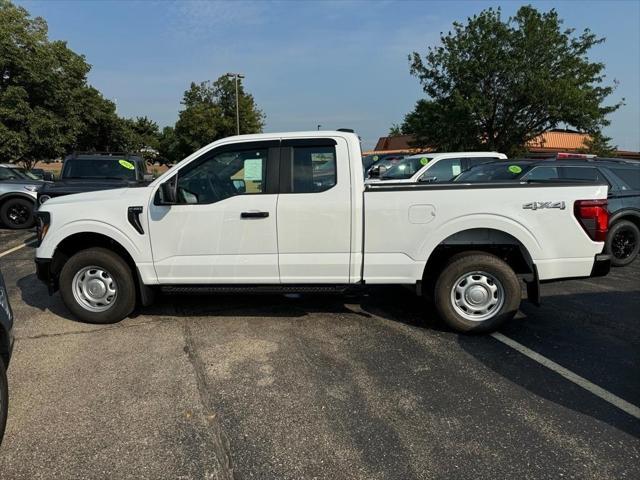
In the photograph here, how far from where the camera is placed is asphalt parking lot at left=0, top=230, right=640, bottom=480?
2807 millimetres

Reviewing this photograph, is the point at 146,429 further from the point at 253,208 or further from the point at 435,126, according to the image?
the point at 435,126

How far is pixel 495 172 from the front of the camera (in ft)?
30.5

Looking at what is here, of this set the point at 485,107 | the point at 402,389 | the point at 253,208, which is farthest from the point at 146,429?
the point at 485,107

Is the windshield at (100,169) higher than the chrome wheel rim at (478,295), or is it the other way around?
the windshield at (100,169)

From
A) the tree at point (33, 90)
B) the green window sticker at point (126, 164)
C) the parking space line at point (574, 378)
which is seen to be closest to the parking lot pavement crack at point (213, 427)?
the parking space line at point (574, 378)

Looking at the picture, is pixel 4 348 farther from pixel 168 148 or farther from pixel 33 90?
pixel 168 148

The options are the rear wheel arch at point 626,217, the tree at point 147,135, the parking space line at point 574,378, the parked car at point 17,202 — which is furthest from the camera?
the tree at point 147,135

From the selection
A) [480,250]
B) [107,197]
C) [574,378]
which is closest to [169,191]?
[107,197]

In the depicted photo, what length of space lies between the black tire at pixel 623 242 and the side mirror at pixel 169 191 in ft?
23.4

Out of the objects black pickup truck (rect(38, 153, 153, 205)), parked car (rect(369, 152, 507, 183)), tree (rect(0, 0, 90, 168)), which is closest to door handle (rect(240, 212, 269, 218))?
black pickup truck (rect(38, 153, 153, 205))

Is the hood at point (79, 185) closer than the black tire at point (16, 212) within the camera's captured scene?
Yes

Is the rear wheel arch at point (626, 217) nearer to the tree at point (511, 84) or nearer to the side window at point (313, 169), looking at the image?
the side window at point (313, 169)

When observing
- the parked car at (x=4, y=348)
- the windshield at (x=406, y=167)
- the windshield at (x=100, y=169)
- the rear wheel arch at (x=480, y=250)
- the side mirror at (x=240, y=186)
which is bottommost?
the parked car at (x=4, y=348)

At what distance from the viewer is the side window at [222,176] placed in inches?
185
